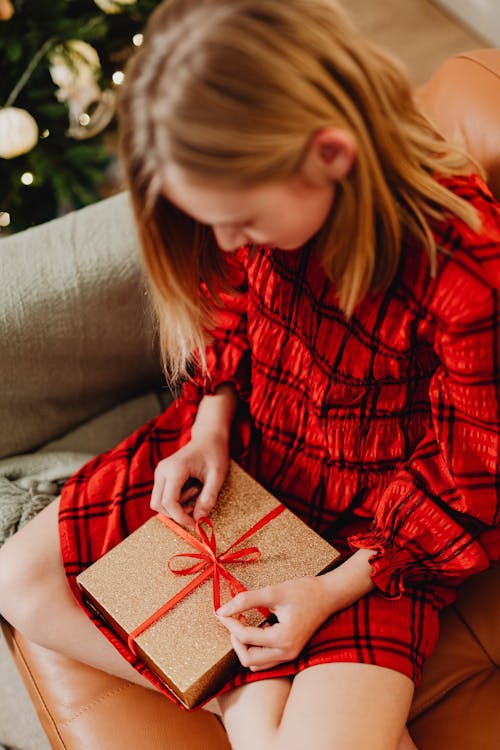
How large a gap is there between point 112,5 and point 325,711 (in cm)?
145

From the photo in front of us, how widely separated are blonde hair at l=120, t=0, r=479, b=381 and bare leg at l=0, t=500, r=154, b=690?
0.41m

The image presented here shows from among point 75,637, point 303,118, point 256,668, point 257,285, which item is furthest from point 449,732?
point 303,118

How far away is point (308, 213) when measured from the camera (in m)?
0.63

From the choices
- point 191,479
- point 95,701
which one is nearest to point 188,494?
point 191,479

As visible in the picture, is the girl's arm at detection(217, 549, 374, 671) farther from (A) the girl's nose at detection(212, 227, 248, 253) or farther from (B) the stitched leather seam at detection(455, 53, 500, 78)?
(B) the stitched leather seam at detection(455, 53, 500, 78)

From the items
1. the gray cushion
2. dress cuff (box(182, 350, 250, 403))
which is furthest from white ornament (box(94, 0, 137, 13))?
dress cuff (box(182, 350, 250, 403))

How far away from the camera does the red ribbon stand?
0.78m

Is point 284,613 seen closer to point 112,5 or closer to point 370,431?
point 370,431

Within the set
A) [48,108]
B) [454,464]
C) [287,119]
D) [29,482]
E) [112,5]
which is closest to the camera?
[287,119]

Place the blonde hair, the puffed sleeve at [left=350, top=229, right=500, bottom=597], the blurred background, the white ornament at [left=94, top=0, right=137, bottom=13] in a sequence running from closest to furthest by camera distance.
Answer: the blonde hair < the puffed sleeve at [left=350, top=229, right=500, bottom=597] < the blurred background < the white ornament at [left=94, top=0, right=137, bottom=13]

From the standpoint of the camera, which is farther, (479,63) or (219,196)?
(479,63)

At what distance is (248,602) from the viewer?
0.76 meters

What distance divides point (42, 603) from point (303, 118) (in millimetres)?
630

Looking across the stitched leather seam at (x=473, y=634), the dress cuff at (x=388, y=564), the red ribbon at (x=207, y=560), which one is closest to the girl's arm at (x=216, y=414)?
the red ribbon at (x=207, y=560)
